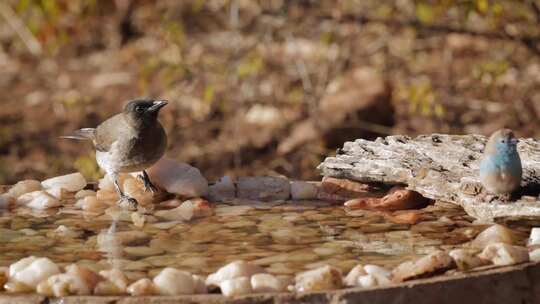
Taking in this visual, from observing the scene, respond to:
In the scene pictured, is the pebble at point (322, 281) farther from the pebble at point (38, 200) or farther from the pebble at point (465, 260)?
the pebble at point (38, 200)

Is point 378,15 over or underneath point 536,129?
over

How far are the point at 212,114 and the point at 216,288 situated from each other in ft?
20.6

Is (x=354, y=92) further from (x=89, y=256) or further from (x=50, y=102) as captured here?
(x=89, y=256)

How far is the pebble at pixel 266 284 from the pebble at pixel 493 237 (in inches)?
28.7

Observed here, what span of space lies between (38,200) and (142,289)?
1470 mm

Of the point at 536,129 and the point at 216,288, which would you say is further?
the point at 536,129

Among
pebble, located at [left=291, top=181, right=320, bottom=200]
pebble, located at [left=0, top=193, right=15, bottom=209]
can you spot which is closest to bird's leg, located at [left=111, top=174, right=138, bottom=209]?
pebble, located at [left=0, top=193, right=15, bottom=209]

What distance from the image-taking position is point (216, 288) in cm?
282

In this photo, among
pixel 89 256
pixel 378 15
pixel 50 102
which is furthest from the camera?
pixel 50 102

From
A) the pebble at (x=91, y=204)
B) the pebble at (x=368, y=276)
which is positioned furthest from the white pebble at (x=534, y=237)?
the pebble at (x=91, y=204)

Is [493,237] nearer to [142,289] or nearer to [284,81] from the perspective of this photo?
[142,289]

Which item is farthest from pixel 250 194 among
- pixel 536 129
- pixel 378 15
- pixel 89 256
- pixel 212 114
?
pixel 212 114

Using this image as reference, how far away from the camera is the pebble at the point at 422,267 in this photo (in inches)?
110

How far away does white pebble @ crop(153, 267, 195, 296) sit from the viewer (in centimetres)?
272
